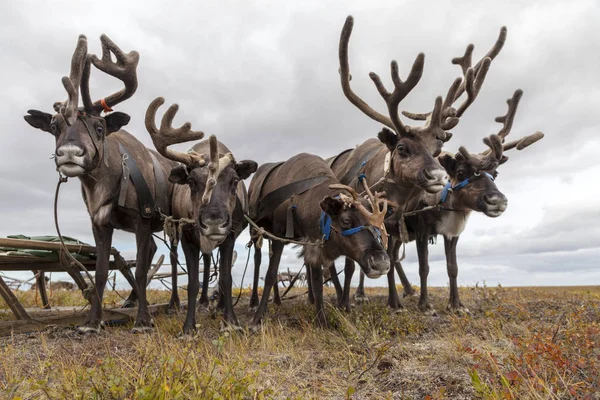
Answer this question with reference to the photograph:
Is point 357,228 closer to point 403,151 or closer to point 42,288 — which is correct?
point 403,151

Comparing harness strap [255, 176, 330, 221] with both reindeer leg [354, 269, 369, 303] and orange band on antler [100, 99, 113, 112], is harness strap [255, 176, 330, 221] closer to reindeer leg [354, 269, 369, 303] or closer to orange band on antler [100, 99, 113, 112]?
orange band on antler [100, 99, 113, 112]

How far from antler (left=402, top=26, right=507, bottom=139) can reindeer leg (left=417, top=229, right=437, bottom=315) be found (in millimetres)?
2197

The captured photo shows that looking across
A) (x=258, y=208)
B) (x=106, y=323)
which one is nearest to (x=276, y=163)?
→ (x=258, y=208)

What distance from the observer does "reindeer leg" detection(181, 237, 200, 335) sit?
575 centimetres

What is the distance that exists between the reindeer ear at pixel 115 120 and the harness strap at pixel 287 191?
241 centimetres

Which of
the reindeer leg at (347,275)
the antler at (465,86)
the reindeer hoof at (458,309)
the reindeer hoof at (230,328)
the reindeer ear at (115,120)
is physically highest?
the antler at (465,86)

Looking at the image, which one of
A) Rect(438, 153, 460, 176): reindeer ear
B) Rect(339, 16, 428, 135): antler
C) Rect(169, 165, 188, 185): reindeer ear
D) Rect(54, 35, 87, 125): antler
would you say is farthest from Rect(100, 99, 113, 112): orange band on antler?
Rect(438, 153, 460, 176): reindeer ear

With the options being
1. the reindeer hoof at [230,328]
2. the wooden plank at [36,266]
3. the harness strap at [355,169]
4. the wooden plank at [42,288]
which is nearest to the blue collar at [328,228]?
the reindeer hoof at [230,328]

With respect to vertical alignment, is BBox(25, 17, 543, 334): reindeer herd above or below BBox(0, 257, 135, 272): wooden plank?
above

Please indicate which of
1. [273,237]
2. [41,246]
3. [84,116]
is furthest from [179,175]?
[41,246]

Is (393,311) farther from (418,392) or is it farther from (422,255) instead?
(418,392)

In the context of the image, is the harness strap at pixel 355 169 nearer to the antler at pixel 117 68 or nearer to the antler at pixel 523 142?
the antler at pixel 523 142

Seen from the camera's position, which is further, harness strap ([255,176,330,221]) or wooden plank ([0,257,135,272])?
wooden plank ([0,257,135,272])

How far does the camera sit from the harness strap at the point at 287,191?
6.69 metres
